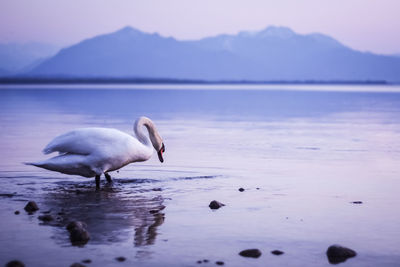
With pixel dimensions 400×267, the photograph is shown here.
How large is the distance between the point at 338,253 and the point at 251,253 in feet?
3.27

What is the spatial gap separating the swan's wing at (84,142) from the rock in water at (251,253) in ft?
15.6

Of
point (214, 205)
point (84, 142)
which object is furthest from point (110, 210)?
point (84, 142)

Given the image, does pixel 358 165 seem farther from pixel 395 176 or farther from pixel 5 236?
pixel 5 236

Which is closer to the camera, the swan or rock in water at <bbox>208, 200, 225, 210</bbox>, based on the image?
rock in water at <bbox>208, 200, 225, 210</bbox>

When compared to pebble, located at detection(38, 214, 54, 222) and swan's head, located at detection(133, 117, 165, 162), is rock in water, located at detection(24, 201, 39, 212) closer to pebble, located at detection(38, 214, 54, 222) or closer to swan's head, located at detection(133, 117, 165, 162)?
pebble, located at detection(38, 214, 54, 222)

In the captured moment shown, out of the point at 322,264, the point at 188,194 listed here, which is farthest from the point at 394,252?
the point at 188,194

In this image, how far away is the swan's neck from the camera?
42.2ft

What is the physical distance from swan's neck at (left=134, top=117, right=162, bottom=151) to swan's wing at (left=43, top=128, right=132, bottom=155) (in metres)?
1.02

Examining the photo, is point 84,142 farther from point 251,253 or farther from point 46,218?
point 251,253

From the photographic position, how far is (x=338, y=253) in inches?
298

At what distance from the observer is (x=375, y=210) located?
10156mm

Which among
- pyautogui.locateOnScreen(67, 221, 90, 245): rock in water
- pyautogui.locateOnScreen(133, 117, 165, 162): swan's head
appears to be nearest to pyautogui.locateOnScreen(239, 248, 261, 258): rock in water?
pyautogui.locateOnScreen(67, 221, 90, 245): rock in water

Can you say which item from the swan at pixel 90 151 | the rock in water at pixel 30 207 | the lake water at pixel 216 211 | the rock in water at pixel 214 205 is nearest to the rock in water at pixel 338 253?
the lake water at pixel 216 211

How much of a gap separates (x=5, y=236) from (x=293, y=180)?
21.2ft
